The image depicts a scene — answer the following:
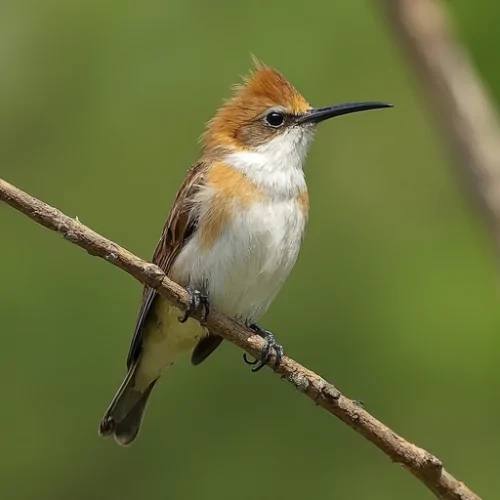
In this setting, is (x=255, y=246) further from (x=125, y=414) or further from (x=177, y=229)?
(x=125, y=414)

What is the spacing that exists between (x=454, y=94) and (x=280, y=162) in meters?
1.47

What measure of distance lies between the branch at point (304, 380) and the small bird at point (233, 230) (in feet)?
1.10

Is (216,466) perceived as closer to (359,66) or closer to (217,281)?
(217,281)

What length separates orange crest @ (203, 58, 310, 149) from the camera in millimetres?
5457

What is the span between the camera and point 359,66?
7.08m

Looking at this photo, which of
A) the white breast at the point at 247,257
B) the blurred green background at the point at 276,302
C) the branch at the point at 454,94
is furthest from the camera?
the blurred green background at the point at 276,302

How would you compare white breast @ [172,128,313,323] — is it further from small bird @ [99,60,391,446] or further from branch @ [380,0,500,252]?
branch @ [380,0,500,252]

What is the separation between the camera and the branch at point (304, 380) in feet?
12.5

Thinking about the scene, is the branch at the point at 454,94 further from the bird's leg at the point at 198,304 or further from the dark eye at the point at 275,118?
the bird's leg at the point at 198,304

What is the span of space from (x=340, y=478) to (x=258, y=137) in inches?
84.1

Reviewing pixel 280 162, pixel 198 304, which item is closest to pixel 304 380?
pixel 198 304

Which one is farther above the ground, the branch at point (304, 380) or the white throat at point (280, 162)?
the white throat at point (280, 162)

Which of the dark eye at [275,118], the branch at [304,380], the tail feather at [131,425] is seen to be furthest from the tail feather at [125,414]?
the branch at [304,380]

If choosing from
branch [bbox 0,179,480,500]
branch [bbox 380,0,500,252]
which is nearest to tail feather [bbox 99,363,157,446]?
branch [bbox 0,179,480,500]
